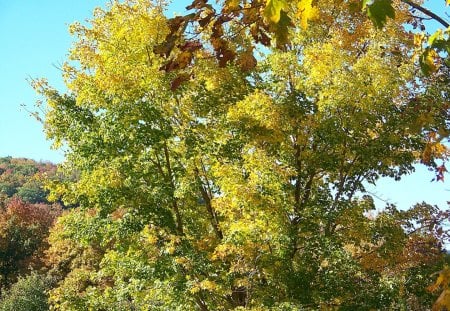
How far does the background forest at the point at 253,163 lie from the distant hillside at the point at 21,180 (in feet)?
177

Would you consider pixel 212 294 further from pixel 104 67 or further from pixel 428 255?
pixel 104 67

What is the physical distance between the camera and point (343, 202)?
A: 854 centimetres

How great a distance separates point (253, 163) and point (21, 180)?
7536 centimetres

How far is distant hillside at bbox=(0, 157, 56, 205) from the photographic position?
69.4 meters

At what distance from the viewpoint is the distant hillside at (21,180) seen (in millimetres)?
69375

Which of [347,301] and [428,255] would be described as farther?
[428,255]

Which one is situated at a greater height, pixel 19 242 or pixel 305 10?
A: pixel 19 242

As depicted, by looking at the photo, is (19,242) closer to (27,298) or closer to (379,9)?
(27,298)

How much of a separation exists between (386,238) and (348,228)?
66cm

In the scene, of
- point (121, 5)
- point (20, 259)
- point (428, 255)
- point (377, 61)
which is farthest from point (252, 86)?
point (20, 259)

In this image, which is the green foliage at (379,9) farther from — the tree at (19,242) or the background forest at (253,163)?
the tree at (19,242)

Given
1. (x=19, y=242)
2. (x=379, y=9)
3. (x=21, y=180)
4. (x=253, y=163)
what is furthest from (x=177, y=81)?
(x=21, y=180)

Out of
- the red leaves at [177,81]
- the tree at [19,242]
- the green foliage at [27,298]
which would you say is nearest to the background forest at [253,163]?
the red leaves at [177,81]

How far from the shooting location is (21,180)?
250ft
